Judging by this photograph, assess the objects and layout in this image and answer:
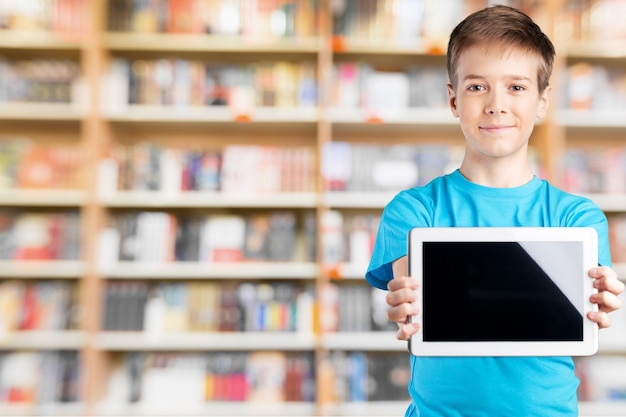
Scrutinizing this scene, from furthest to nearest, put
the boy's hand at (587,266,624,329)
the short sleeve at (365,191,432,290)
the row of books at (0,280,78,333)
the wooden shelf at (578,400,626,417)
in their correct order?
1. the row of books at (0,280,78,333)
2. the wooden shelf at (578,400,626,417)
3. the short sleeve at (365,191,432,290)
4. the boy's hand at (587,266,624,329)

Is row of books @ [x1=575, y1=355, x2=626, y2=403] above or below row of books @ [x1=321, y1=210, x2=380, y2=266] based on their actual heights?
below

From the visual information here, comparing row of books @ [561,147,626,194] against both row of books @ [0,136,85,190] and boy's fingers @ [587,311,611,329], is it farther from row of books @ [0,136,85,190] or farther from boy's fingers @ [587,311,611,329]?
row of books @ [0,136,85,190]

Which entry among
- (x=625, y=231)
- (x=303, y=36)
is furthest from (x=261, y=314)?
(x=625, y=231)

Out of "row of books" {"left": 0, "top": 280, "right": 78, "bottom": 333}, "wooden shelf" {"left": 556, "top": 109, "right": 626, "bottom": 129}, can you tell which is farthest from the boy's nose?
"row of books" {"left": 0, "top": 280, "right": 78, "bottom": 333}

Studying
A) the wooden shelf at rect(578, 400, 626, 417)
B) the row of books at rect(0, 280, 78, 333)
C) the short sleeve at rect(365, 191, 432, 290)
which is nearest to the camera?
the short sleeve at rect(365, 191, 432, 290)

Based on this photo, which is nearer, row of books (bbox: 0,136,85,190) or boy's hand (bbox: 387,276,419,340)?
boy's hand (bbox: 387,276,419,340)

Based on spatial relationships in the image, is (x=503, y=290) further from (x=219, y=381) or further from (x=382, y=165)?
(x=219, y=381)

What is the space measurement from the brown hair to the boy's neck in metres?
0.12

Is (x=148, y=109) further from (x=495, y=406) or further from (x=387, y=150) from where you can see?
(x=495, y=406)

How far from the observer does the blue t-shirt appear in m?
0.78

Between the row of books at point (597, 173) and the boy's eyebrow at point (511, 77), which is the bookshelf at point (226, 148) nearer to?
the row of books at point (597, 173)

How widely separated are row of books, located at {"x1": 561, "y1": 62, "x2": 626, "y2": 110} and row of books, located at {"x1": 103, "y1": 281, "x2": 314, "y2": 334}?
1595 millimetres

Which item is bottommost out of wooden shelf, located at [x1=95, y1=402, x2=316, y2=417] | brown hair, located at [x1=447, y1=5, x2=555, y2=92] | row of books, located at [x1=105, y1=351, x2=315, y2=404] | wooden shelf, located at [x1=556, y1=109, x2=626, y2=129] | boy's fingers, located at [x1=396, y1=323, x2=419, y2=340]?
wooden shelf, located at [x1=95, y1=402, x2=316, y2=417]

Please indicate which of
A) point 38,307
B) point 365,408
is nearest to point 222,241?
point 38,307
